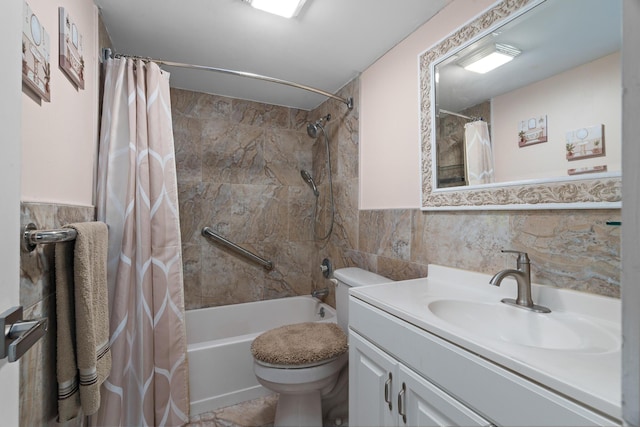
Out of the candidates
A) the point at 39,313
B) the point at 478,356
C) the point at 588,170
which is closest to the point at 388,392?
the point at 478,356

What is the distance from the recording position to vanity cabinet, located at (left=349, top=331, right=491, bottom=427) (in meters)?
0.70

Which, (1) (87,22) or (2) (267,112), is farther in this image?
(2) (267,112)

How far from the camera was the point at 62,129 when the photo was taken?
92cm

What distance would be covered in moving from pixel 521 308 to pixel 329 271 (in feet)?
4.60

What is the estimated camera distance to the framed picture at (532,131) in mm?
929

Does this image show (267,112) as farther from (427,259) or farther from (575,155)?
(575,155)

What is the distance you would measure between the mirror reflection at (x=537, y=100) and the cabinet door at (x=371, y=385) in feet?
2.55

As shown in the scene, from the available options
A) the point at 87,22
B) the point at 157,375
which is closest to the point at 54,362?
the point at 157,375

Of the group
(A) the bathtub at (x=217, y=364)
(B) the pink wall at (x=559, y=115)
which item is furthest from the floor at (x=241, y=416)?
(B) the pink wall at (x=559, y=115)

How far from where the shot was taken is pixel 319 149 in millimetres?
2434

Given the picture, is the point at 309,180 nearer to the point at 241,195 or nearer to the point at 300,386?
the point at 241,195

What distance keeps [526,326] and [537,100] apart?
754 millimetres

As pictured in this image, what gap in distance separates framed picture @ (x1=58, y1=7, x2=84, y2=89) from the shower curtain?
0.30m

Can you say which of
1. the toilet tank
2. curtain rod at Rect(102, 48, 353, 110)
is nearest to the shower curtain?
Answer: curtain rod at Rect(102, 48, 353, 110)
